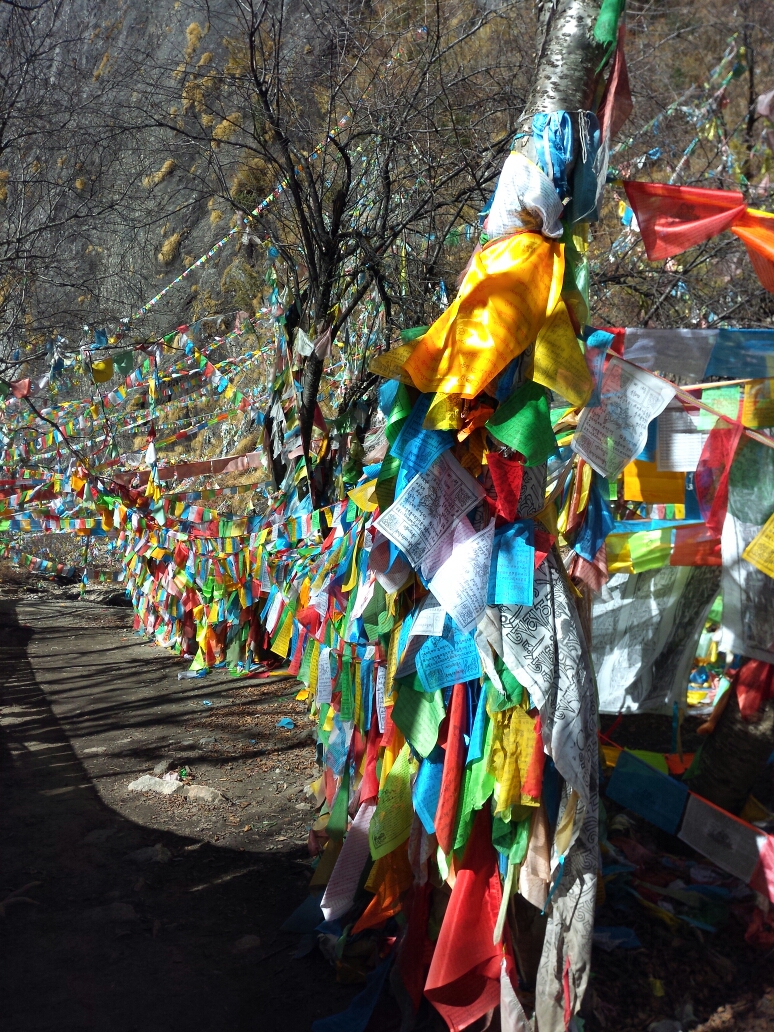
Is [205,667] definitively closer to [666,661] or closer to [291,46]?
[666,661]

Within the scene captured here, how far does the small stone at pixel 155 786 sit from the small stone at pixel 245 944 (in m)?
1.94

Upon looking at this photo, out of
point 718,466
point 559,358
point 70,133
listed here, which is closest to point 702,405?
point 718,466

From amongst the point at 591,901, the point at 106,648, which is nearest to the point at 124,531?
the point at 106,648

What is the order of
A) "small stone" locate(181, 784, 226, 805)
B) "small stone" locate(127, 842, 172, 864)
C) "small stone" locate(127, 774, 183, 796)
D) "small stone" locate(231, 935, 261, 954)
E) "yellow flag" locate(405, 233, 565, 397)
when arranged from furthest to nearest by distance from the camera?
"small stone" locate(127, 774, 183, 796) → "small stone" locate(181, 784, 226, 805) → "small stone" locate(127, 842, 172, 864) → "small stone" locate(231, 935, 261, 954) → "yellow flag" locate(405, 233, 565, 397)

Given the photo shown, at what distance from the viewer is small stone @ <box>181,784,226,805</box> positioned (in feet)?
18.0

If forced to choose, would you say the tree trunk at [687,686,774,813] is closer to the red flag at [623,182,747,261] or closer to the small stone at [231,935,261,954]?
the red flag at [623,182,747,261]

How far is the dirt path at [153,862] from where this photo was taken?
338cm

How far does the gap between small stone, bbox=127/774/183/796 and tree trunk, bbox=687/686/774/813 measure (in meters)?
3.28

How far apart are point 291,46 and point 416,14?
304cm

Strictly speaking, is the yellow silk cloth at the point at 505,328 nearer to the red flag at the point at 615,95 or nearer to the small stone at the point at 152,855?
the red flag at the point at 615,95

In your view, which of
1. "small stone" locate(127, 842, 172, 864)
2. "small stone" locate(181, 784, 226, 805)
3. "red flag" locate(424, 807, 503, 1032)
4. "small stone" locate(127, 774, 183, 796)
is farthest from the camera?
"small stone" locate(127, 774, 183, 796)

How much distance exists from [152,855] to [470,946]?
7.88ft

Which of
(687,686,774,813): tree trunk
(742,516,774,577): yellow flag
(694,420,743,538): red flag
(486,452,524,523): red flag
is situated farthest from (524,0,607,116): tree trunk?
(687,686,774,813): tree trunk

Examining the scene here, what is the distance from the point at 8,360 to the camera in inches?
384
